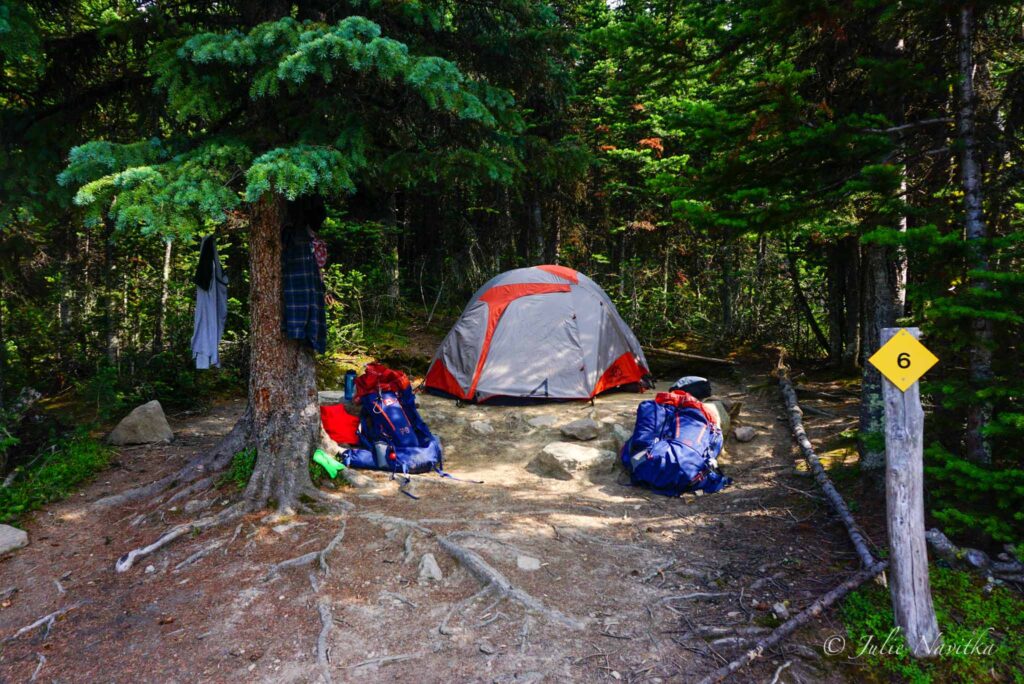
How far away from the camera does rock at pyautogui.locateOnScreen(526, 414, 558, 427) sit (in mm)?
7668

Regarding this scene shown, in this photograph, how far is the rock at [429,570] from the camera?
165 inches

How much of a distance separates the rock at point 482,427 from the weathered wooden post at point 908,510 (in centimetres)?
480

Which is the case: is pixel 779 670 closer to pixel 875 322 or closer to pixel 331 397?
pixel 875 322

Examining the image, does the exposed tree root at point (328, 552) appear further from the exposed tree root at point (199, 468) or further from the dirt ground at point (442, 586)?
the exposed tree root at point (199, 468)

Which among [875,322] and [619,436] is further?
[619,436]

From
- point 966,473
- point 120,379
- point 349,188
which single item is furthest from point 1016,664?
point 120,379

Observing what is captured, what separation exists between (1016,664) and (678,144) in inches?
490

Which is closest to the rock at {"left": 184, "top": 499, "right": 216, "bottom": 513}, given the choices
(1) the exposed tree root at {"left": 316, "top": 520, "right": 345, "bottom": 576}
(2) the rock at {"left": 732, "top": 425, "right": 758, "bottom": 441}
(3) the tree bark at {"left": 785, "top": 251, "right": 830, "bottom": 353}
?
(1) the exposed tree root at {"left": 316, "top": 520, "right": 345, "bottom": 576}

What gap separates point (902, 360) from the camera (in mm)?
3377

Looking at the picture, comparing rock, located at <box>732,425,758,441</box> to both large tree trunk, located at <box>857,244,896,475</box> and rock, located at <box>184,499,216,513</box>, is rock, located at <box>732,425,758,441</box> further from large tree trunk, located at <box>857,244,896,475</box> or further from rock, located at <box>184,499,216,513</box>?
rock, located at <box>184,499,216,513</box>

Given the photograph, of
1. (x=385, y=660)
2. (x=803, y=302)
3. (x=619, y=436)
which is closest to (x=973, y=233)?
(x=619, y=436)

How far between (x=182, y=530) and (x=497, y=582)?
257cm

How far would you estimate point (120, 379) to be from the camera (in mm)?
8383

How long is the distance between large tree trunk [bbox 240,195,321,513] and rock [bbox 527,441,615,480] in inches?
93.6
